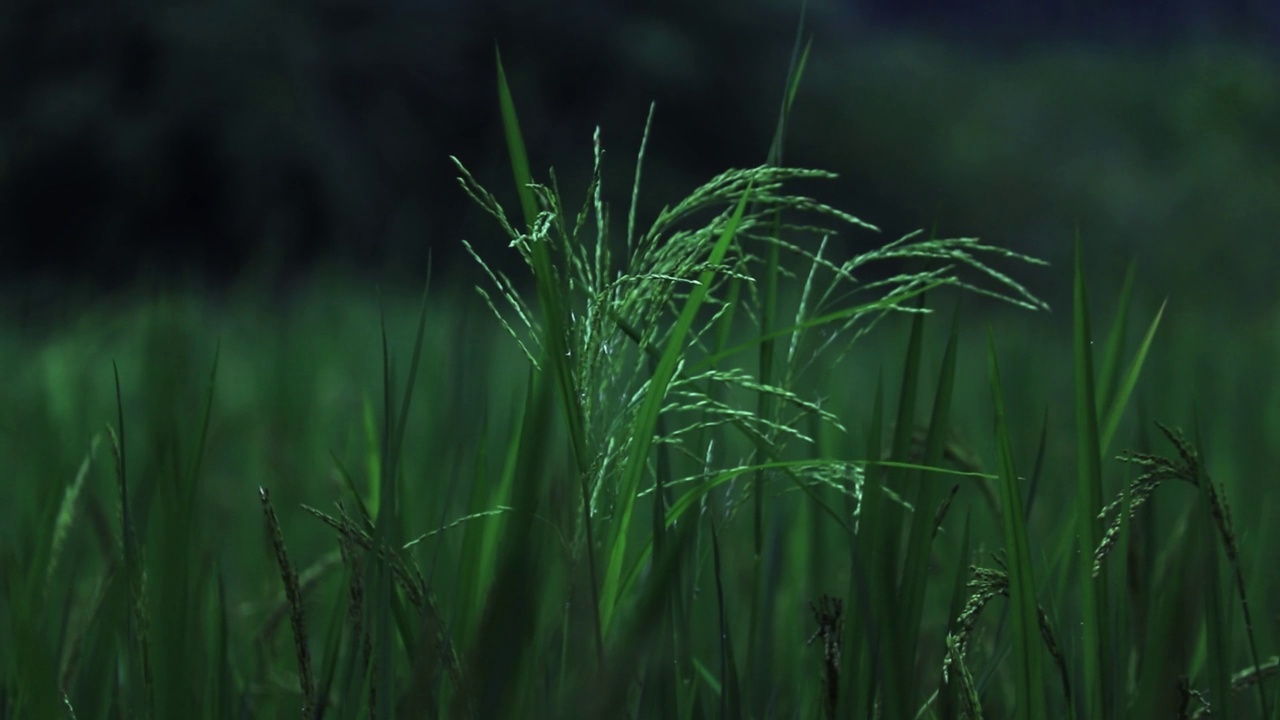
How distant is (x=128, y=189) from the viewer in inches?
233

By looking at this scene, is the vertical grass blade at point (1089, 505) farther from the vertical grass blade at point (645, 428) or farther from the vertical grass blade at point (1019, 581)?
the vertical grass blade at point (645, 428)

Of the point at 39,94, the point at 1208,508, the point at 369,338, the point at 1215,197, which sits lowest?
the point at 369,338

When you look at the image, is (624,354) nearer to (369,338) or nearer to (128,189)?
(369,338)

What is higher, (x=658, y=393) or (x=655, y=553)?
(x=658, y=393)

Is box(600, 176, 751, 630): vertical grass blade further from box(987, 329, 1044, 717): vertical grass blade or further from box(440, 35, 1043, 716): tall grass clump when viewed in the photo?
box(987, 329, 1044, 717): vertical grass blade

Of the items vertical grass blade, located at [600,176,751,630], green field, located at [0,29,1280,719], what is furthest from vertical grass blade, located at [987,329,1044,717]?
vertical grass blade, located at [600,176,751,630]

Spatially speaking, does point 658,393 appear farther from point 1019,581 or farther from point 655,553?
point 1019,581

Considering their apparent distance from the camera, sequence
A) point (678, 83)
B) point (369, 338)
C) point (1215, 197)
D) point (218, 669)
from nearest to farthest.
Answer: point (218, 669), point (369, 338), point (678, 83), point (1215, 197)

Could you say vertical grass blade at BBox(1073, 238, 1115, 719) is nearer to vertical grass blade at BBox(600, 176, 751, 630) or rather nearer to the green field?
the green field

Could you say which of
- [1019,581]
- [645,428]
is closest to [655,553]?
[645,428]

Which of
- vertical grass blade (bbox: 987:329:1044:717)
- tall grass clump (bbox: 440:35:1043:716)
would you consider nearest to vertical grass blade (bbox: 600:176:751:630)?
tall grass clump (bbox: 440:35:1043:716)

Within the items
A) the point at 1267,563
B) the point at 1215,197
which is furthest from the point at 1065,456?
the point at 1215,197

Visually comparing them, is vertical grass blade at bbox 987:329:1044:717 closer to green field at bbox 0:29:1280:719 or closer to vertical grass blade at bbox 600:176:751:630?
green field at bbox 0:29:1280:719

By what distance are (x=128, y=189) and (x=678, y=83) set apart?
9.11 feet
